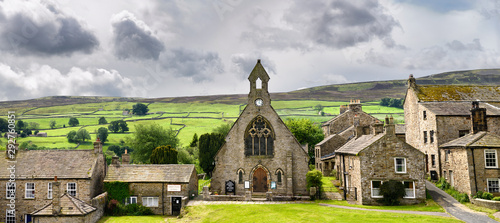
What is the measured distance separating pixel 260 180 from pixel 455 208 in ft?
64.5

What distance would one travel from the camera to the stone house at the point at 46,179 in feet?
115

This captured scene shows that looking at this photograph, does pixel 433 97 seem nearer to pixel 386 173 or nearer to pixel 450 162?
pixel 450 162

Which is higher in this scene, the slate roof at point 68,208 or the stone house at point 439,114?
the stone house at point 439,114

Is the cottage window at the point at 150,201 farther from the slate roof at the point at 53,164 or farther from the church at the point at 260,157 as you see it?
the church at the point at 260,157

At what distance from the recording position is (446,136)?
129ft

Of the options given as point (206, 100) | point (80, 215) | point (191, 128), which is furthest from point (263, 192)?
point (206, 100)

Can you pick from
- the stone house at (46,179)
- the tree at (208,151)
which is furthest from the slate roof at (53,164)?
the tree at (208,151)

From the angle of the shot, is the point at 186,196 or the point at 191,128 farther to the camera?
the point at 191,128

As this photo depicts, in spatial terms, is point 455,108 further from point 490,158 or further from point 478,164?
point 478,164

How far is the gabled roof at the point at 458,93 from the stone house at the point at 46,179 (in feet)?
→ 128

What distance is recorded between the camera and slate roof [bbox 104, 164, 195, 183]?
36.2 meters

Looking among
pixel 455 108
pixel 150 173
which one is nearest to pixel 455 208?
pixel 455 108

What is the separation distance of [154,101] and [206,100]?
92.5 ft

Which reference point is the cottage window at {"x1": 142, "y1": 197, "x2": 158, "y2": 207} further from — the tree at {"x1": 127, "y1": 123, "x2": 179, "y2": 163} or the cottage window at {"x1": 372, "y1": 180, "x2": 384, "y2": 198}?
the tree at {"x1": 127, "y1": 123, "x2": 179, "y2": 163}
